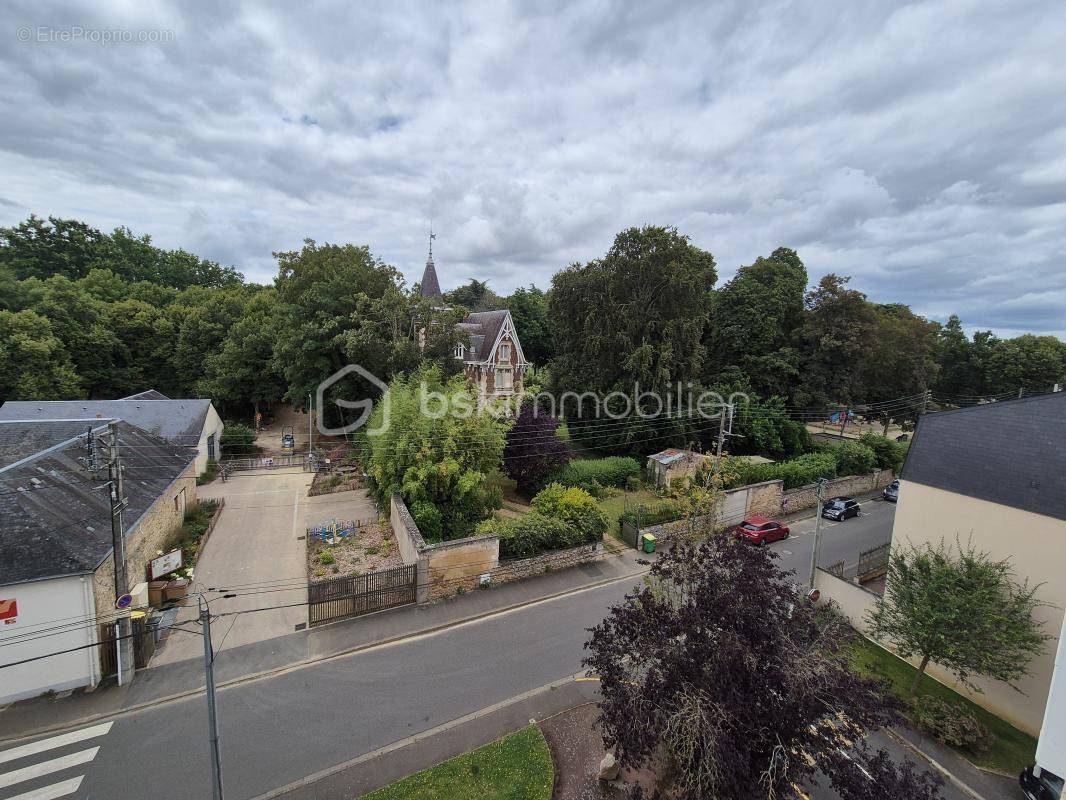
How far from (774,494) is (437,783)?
22.2 metres

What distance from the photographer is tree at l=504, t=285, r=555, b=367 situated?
59.0 metres

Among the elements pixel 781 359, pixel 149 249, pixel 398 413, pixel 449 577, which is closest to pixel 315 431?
pixel 398 413

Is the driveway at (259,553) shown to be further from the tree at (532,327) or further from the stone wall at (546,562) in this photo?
the tree at (532,327)

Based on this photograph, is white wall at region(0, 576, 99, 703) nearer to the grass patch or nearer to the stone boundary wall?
the stone boundary wall

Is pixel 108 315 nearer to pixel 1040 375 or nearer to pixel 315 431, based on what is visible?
pixel 315 431

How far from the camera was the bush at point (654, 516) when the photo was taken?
21109 mm

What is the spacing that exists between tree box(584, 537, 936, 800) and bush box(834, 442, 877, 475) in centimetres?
2576

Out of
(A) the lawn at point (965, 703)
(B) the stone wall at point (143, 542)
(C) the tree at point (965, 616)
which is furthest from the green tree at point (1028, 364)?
(B) the stone wall at point (143, 542)

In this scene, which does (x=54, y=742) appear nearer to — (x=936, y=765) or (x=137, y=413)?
(x=936, y=765)

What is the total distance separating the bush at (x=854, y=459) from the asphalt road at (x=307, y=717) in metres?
23.5

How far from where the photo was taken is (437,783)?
9.18 meters

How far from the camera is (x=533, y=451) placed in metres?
24.9

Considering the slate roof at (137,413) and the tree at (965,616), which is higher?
the slate roof at (137,413)

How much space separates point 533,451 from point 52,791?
19282mm
